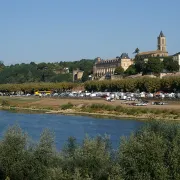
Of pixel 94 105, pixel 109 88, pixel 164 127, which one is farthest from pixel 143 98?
pixel 164 127

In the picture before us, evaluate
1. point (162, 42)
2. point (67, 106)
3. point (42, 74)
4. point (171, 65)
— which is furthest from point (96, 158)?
point (42, 74)

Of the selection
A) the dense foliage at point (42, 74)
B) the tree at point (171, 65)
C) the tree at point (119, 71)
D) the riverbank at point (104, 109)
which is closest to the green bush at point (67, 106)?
the riverbank at point (104, 109)

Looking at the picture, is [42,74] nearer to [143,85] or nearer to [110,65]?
[110,65]

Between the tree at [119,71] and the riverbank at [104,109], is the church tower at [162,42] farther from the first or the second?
the riverbank at [104,109]

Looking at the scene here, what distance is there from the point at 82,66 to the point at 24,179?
357 ft

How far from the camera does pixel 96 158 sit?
1288 centimetres

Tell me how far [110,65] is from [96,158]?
281 feet

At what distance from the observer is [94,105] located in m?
48.9

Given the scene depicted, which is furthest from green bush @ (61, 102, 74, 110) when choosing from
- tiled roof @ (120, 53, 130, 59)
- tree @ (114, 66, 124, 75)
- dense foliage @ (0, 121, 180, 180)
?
tiled roof @ (120, 53, 130, 59)

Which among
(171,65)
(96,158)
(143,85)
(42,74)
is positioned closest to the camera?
(96,158)

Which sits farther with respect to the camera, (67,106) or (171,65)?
(171,65)

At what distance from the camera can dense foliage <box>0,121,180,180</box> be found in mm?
12080

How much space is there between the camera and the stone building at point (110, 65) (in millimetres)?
93500

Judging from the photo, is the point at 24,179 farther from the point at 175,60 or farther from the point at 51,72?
the point at 51,72
